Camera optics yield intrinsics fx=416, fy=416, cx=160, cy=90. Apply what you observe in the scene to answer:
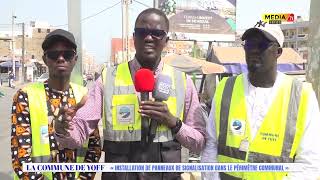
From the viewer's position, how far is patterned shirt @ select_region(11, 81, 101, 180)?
2.45m

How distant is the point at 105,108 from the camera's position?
2.43 meters

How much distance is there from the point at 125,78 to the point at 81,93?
400mm

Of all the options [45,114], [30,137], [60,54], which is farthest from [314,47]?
[30,137]

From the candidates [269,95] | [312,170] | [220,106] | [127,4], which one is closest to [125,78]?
[220,106]

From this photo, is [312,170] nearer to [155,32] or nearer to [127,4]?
[155,32]

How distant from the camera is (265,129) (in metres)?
2.29

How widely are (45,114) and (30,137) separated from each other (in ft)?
0.53

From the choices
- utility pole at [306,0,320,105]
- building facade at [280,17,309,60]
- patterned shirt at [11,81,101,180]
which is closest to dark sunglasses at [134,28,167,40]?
patterned shirt at [11,81,101,180]

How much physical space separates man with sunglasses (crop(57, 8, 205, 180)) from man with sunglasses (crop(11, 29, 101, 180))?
18cm

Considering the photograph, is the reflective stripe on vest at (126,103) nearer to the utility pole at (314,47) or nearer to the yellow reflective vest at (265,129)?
the yellow reflective vest at (265,129)

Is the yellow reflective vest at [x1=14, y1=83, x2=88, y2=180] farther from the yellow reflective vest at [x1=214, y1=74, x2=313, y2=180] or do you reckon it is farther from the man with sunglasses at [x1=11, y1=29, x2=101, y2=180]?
the yellow reflective vest at [x1=214, y1=74, x2=313, y2=180]

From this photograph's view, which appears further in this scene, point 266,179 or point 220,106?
point 220,106

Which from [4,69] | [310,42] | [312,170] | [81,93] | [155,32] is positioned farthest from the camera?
[4,69]

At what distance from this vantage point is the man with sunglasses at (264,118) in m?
2.24
